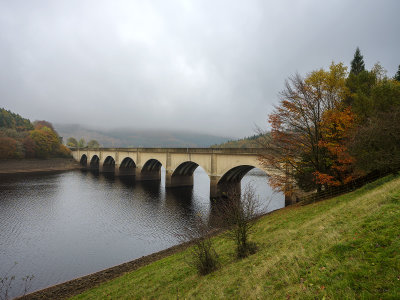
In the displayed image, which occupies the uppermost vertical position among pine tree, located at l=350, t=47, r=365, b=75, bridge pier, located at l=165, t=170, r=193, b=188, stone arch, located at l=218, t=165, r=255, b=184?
pine tree, located at l=350, t=47, r=365, b=75

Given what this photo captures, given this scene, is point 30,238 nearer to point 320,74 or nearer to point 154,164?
point 320,74

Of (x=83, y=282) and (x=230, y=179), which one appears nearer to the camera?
(x=83, y=282)

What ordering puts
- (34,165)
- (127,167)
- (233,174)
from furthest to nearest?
(34,165) → (127,167) → (233,174)

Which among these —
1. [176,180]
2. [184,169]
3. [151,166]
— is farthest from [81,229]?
[151,166]

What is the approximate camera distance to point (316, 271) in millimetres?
6758

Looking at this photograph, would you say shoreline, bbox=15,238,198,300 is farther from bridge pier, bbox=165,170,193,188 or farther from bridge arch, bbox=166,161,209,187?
bridge pier, bbox=165,170,193,188

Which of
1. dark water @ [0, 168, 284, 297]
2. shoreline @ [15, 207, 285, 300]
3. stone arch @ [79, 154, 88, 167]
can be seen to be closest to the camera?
shoreline @ [15, 207, 285, 300]

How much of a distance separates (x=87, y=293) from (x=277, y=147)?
19.2 m

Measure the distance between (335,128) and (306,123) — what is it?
92.8 inches

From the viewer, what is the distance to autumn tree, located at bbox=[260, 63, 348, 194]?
2016cm

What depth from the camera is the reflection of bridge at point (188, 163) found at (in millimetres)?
36103

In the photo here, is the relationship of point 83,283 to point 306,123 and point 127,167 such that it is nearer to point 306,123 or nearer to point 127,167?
point 306,123

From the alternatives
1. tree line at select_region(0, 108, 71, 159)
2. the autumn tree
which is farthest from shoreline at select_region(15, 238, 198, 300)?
tree line at select_region(0, 108, 71, 159)

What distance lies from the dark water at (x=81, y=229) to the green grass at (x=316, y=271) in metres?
7.15
